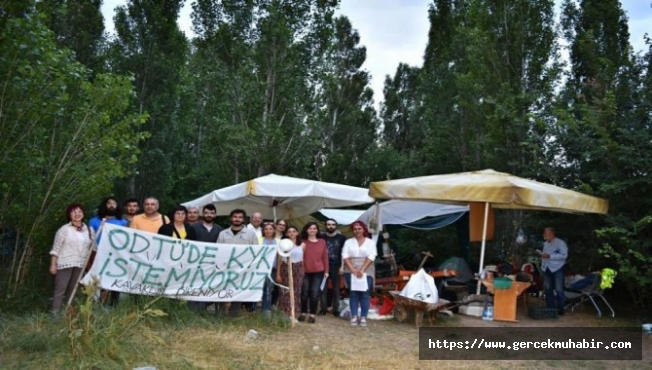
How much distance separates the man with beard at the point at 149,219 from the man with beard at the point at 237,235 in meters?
0.79

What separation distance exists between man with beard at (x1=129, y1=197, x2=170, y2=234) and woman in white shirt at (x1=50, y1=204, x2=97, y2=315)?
616 millimetres

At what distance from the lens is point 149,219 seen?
25.0 ft

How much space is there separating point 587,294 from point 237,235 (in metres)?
5.66

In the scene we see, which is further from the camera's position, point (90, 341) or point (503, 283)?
point (503, 283)

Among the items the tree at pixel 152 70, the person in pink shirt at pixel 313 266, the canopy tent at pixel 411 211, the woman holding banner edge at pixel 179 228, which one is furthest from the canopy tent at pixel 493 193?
the tree at pixel 152 70

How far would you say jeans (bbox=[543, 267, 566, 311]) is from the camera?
9648 millimetres

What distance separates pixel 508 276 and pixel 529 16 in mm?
8538

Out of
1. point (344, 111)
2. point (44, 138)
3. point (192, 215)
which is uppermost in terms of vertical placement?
point (344, 111)

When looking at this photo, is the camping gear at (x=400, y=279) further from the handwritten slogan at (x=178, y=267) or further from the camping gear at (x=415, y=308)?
the handwritten slogan at (x=178, y=267)

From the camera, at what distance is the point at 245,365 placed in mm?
5562

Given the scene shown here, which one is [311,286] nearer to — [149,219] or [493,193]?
[149,219]

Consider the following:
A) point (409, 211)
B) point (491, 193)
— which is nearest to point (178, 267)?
point (491, 193)

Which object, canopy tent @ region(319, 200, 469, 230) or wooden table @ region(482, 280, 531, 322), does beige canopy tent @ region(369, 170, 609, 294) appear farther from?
canopy tent @ region(319, 200, 469, 230)

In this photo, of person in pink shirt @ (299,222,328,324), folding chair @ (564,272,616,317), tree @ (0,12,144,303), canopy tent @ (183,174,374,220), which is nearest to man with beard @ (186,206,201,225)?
tree @ (0,12,144,303)
